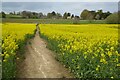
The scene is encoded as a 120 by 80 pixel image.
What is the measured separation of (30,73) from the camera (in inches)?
466

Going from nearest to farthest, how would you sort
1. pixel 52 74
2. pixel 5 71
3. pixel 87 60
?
pixel 5 71 → pixel 87 60 → pixel 52 74

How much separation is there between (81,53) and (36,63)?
3.50 metres

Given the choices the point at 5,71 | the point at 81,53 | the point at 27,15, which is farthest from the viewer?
the point at 27,15

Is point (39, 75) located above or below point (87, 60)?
below

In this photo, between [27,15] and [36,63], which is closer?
[36,63]

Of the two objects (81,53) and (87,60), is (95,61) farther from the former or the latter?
(81,53)

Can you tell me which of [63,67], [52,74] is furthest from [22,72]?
[63,67]

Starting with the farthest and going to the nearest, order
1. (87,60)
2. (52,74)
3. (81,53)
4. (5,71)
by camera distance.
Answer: (52,74)
(81,53)
(87,60)
(5,71)

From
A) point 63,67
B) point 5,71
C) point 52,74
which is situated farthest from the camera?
point 63,67

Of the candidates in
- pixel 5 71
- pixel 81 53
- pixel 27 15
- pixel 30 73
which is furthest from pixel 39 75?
pixel 27 15

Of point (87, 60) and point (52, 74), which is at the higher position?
point (87, 60)

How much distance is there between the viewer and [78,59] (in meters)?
10.4

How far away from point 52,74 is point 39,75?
20.7 inches

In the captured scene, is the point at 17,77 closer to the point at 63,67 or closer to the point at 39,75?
the point at 39,75
